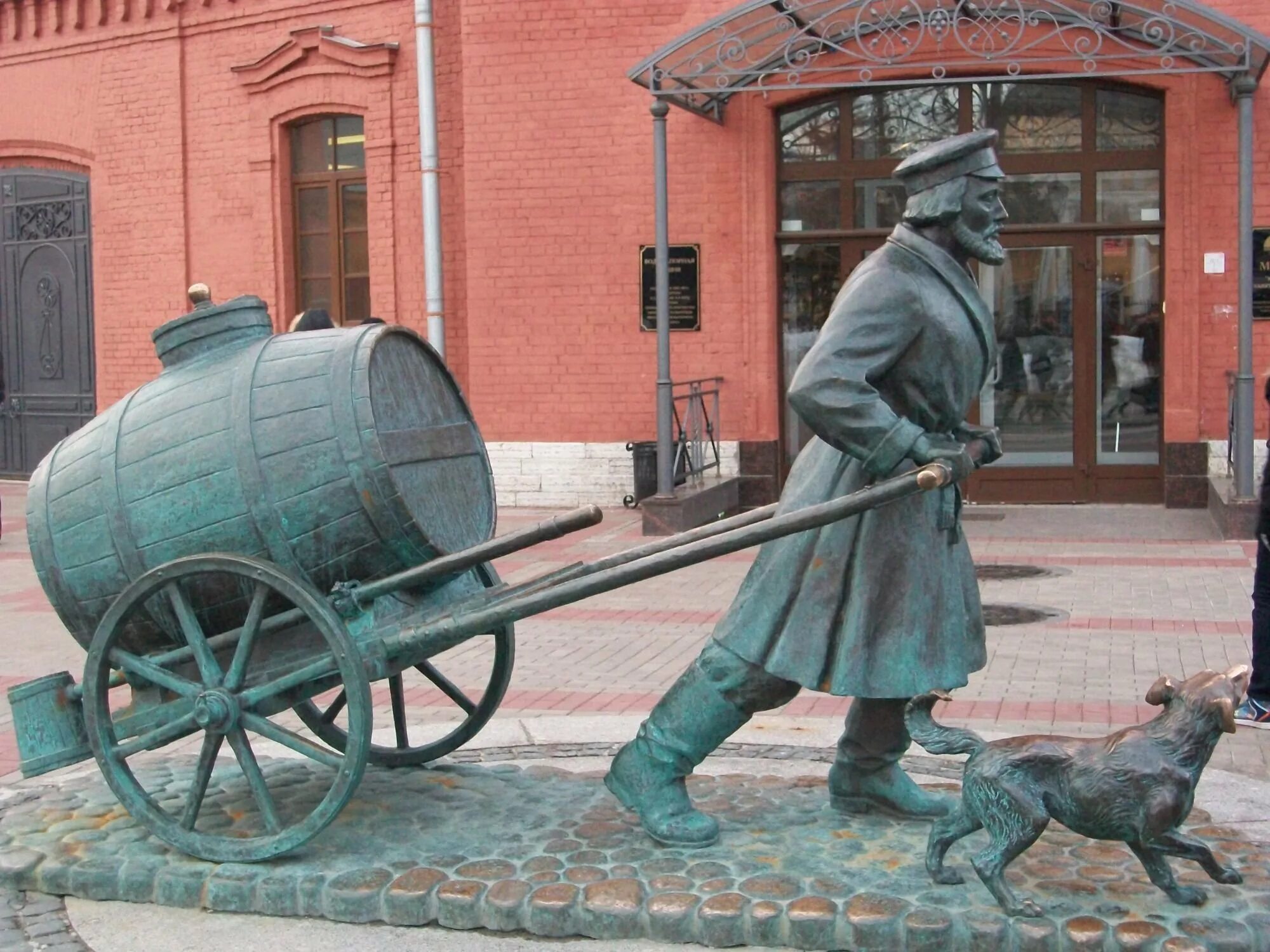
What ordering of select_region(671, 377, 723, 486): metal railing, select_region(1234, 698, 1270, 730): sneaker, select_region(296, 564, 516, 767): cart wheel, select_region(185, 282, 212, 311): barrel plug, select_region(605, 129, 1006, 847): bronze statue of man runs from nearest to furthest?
select_region(605, 129, 1006, 847): bronze statue of man < select_region(185, 282, 212, 311): barrel plug < select_region(296, 564, 516, 767): cart wheel < select_region(1234, 698, 1270, 730): sneaker < select_region(671, 377, 723, 486): metal railing

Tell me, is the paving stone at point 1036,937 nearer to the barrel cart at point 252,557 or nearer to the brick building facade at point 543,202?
the barrel cart at point 252,557

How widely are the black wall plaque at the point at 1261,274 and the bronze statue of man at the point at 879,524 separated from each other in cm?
877

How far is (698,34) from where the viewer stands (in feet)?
37.7

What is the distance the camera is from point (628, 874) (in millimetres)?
4258

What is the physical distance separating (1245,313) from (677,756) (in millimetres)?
8440

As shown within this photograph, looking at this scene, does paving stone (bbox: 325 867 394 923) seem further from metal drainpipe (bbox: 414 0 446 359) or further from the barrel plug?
metal drainpipe (bbox: 414 0 446 359)

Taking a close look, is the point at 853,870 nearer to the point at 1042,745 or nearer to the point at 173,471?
the point at 1042,745

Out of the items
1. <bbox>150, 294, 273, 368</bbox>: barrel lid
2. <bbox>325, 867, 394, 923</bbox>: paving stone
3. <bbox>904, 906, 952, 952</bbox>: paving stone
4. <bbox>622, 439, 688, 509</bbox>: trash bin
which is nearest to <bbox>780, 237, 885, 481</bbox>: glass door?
<bbox>622, 439, 688, 509</bbox>: trash bin

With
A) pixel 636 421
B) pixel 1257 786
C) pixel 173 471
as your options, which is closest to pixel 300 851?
pixel 173 471

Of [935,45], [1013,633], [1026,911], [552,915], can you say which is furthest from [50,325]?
[1026,911]

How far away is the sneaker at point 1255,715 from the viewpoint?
649 cm

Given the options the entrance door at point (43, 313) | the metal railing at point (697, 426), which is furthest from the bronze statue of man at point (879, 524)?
the entrance door at point (43, 313)

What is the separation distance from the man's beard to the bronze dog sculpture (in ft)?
3.96

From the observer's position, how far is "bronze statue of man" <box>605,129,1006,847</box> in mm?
4207
